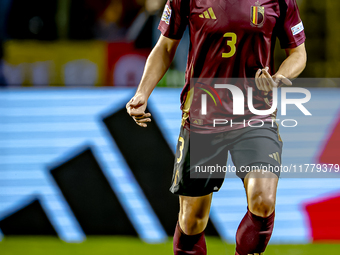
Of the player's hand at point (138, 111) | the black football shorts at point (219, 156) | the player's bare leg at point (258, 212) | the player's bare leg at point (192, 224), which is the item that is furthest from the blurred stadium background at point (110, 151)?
the player's bare leg at point (258, 212)

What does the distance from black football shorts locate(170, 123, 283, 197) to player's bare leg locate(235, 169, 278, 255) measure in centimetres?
5

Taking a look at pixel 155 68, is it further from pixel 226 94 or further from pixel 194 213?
pixel 194 213

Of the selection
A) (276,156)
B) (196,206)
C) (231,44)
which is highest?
(231,44)

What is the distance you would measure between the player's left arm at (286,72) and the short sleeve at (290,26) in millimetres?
37

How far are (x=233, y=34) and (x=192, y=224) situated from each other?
98 cm

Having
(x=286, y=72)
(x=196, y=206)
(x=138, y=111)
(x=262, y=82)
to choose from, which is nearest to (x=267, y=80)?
(x=262, y=82)

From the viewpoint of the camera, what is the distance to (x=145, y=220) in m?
3.30

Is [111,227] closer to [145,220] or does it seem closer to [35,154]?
[145,220]

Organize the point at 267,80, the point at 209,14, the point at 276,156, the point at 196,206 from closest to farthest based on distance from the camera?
the point at 267,80 → the point at 276,156 → the point at 209,14 → the point at 196,206

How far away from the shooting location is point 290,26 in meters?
2.05

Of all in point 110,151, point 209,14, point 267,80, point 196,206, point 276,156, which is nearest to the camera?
point 267,80

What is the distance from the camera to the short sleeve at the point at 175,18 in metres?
2.08

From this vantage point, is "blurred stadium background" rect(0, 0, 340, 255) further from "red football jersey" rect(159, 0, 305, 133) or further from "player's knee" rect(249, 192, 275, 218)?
"player's knee" rect(249, 192, 275, 218)

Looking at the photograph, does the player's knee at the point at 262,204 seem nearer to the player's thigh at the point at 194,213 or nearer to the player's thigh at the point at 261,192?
the player's thigh at the point at 261,192
